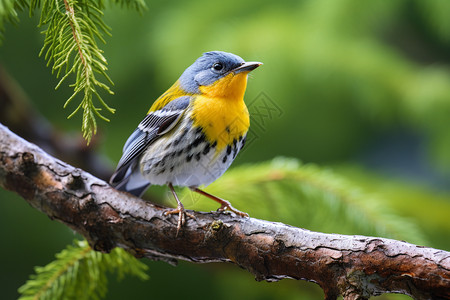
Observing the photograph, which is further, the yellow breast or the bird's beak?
the yellow breast

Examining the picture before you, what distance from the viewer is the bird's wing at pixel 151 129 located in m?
1.35

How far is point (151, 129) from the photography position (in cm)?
137

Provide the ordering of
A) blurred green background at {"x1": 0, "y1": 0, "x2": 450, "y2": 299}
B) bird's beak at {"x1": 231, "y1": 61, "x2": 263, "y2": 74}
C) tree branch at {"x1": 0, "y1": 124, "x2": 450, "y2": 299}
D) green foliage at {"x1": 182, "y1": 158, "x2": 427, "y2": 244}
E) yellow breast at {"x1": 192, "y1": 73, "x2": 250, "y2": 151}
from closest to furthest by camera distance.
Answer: tree branch at {"x1": 0, "y1": 124, "x2": 450, "y2": 299}
bird's beak at {"x1": 231, "y1": 61, "x2": 263, "y2": 74}
yellow breast at {"x1": 192, "y1": 73, "x2": 250, "y2": 151}
green foliage at {"x1": 182, "y1": 158, "x2": 427, "y2": 244}
blurred green background at {"x1": 0, "y1": 0, "x2": 450, "y2": 299}

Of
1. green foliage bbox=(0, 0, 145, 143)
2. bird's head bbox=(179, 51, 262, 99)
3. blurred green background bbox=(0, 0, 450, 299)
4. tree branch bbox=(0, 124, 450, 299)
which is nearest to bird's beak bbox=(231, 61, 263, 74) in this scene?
bird's head bbox=(179, 51, 262, 99)

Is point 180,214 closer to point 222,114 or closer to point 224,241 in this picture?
point 224,241

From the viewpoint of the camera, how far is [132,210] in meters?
1.15

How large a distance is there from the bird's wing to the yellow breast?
53 mm

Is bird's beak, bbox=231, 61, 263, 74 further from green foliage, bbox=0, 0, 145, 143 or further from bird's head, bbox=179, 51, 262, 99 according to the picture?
green foliage, bbox=0, 0, 145, 143

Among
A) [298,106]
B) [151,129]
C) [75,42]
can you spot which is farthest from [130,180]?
[298,106]

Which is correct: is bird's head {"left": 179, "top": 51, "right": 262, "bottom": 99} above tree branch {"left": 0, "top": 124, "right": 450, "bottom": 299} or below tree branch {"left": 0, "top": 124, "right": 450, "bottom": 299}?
above

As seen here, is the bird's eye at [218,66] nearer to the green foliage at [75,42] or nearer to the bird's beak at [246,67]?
the bird's beak at [246,67]

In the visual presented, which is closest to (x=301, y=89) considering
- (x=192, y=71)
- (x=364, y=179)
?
(x=364, y=179)

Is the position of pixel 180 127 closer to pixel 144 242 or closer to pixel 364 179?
pixel 144 242

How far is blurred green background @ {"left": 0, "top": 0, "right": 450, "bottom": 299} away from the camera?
5.38 feet
